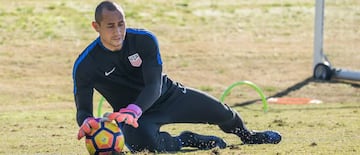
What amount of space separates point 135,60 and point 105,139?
3.48 feet

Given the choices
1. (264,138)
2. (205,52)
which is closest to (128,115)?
(264,138)

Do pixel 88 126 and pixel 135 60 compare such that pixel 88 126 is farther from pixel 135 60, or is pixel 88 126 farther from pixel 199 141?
pixel 199 141

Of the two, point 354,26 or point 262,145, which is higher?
point 262,145

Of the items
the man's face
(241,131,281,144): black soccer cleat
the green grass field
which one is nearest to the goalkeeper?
the man's face

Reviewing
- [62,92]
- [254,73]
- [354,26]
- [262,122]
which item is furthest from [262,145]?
[354,26]

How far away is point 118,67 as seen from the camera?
32.7ft

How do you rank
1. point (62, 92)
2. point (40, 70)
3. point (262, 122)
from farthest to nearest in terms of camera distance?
point (40, 70) < point (62, 92) < point (262, 122)

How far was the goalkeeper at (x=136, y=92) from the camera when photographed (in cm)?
938

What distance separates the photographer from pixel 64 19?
25250 mm

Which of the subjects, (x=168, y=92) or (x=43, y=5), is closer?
(x=168, y=92)

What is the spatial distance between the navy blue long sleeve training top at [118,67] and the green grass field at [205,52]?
15.5ft

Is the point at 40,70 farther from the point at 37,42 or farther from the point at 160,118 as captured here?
the point at 160,118

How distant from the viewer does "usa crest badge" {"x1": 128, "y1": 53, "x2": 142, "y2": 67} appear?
32.2ft

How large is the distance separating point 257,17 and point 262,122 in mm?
12389
